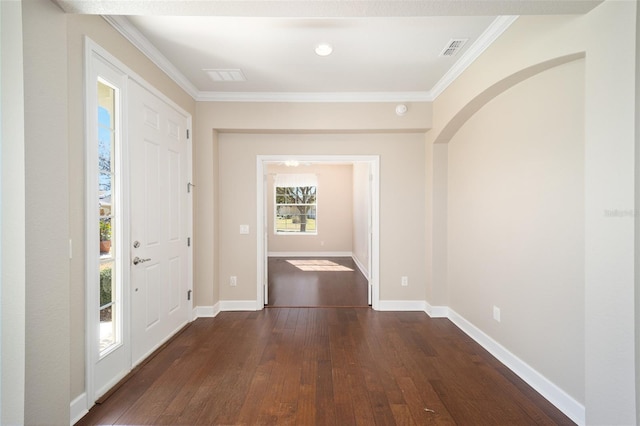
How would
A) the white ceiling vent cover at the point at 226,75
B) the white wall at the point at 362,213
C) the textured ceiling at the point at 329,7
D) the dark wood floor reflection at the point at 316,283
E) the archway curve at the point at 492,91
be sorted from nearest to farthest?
1. the textured ceiling at the point at 329,7
2. the archway curve at the point at 492,91
3. the white ceiling vent cover at the point at 226,75
4. the dark wood floor reflection at the point at 316,283
5. the white wall at the point at 362,213

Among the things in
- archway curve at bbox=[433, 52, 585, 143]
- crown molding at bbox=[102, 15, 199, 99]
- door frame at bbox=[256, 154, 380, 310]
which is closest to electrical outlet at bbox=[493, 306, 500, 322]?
door frame at bbox=[256, 154, 380, 310]

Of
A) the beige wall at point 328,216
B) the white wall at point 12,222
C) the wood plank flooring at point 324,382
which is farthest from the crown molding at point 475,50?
the beige wall at point 328,216

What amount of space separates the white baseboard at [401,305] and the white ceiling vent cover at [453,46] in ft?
9.48

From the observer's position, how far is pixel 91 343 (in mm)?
1961

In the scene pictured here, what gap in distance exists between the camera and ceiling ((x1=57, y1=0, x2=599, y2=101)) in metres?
1.54

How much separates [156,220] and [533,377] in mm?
3377

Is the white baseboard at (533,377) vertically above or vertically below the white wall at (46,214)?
below

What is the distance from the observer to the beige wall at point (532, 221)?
190 centimetres

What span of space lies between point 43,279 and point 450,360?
9.65 feet

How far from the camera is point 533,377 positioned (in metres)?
2.22

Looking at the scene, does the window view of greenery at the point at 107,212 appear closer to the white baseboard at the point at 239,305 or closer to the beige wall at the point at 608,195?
the white baseboard at the point at 239,305

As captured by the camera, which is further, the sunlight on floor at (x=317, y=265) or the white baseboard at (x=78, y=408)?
the sunlight on floor at (x=317, y=265)

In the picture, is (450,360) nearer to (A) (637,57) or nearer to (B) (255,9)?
(A) (637,57)

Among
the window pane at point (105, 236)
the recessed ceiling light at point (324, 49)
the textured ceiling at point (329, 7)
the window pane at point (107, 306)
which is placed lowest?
the window pane at point (107, 306)
